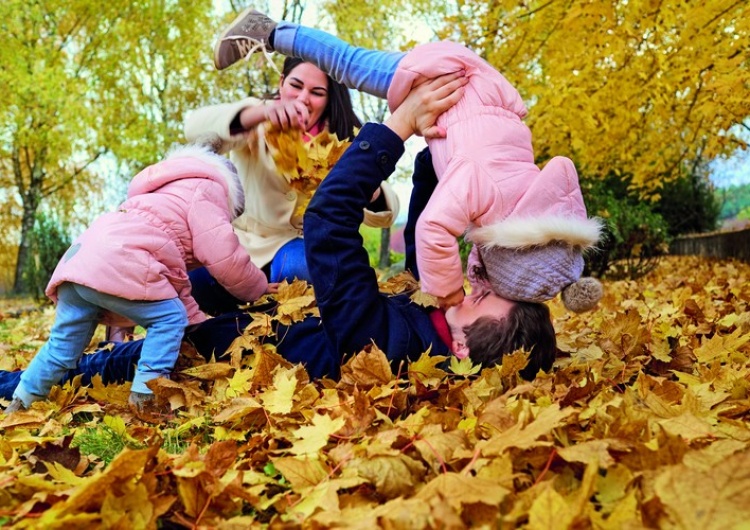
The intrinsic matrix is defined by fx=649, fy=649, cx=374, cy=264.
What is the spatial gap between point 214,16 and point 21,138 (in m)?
5.26

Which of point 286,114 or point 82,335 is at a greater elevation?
point 286,114

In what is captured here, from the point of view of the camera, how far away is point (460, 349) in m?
2.17

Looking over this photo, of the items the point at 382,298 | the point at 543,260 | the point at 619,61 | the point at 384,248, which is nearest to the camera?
the point at 543,260

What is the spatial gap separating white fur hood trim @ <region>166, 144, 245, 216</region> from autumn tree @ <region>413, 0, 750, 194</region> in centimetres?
210

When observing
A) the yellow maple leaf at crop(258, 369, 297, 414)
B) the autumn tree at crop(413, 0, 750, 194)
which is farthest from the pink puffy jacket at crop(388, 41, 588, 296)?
the autumn tree at crop(413, 0, 750, 194)

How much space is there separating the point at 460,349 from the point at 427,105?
83cm

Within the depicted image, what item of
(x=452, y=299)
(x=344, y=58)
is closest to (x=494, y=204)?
(x=452, y=299)

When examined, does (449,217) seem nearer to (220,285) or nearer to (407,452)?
(407,452)

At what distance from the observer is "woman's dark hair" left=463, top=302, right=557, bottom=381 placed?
209cm

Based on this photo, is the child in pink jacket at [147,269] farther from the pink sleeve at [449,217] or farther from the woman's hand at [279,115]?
the pink sleeve at [449,217]

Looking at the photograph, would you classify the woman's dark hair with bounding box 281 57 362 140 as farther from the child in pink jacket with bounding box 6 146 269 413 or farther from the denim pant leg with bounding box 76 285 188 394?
the denim pant leg with bounding box 76 285 188 394

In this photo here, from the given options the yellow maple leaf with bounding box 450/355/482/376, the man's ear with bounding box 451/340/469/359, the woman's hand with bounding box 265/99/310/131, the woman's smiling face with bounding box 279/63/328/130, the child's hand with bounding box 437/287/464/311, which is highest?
the woman's smiling face with bounding box 279/63/328/130

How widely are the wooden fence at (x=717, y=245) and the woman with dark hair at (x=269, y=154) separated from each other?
7.21 metres

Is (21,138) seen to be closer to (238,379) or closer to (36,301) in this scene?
(36,301)
